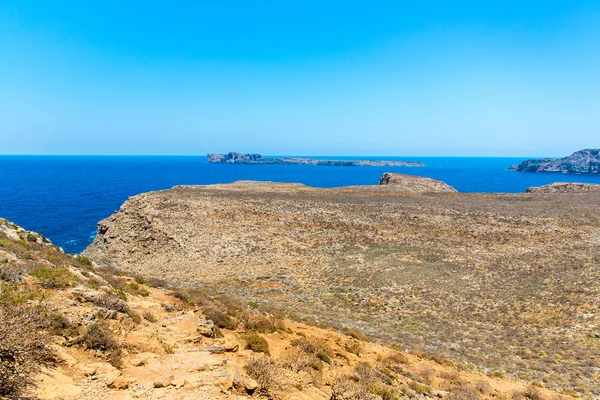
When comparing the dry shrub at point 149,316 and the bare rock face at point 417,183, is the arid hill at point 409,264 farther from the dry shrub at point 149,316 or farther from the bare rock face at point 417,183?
the bare rock face at point 417,183

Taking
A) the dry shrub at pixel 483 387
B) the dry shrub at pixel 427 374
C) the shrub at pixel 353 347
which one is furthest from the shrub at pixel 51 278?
the dry shrub at pixel 483 387

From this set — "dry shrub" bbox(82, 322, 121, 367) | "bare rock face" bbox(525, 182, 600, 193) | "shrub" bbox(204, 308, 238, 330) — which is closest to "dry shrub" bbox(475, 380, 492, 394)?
"shrub" bbox(204, 308, 238, 330)

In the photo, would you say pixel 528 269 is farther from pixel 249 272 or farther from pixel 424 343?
pixel 249 272

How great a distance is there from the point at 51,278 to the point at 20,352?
598cm

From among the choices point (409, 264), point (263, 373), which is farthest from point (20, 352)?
point (409, 264)

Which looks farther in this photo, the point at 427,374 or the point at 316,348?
the point at 427,374

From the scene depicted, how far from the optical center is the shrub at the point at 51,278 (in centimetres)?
1263

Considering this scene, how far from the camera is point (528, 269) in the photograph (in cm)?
2983

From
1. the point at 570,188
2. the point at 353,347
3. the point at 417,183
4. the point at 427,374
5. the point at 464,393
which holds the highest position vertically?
the point at 417,183

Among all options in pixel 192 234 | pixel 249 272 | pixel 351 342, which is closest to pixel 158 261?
pixel 192 234

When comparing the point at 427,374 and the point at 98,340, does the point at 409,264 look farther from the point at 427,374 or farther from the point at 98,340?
the point at 98,340

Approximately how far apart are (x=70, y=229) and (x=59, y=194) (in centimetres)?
5611

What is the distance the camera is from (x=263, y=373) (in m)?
10.2

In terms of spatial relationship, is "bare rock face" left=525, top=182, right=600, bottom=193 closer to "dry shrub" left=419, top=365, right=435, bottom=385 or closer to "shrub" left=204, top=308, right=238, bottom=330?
"dry shrub" left=419, top=365, right=435, bottom=385
